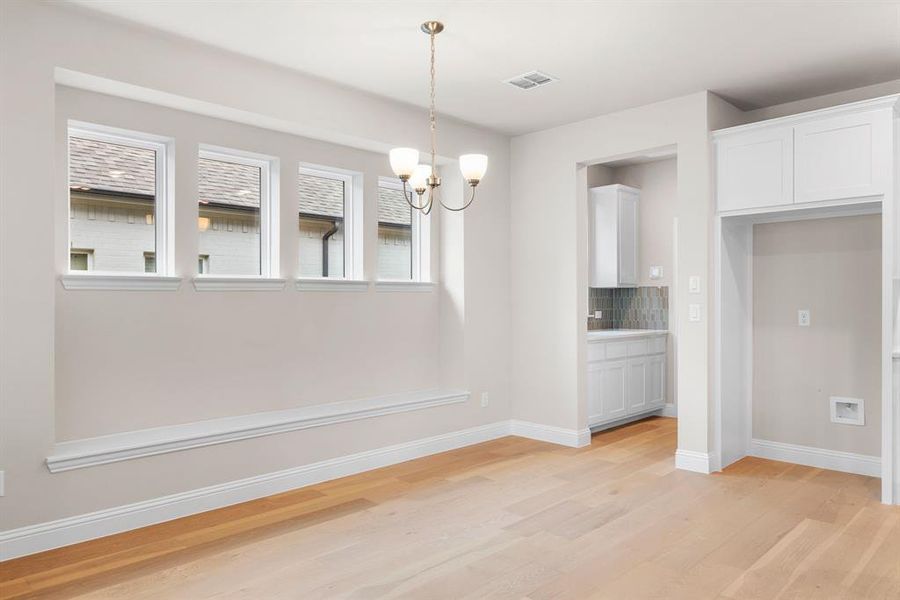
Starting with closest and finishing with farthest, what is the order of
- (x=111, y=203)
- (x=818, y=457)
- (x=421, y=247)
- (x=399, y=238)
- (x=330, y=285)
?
1. (x=111, y=203)
2. (x=818, y=457)
3. (x=330, y=285)
4. (x=399, y=238)
5. (x=421, y=247)

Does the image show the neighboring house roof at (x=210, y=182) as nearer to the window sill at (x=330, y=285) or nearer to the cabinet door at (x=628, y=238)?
the window sill at (x=330, y=285)

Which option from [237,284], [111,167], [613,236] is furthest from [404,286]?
[613,236]

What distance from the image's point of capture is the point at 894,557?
2.89 meters

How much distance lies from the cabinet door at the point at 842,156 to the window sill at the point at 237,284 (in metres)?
3.57

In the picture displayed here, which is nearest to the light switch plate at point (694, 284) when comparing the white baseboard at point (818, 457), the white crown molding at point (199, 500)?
the white baseboard at point (818, 457)

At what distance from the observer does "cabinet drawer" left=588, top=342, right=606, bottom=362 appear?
5.46 m

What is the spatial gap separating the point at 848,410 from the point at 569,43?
127 inches

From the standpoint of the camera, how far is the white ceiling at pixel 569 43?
3.10 metres

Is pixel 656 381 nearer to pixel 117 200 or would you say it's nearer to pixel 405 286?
pixel 405 286

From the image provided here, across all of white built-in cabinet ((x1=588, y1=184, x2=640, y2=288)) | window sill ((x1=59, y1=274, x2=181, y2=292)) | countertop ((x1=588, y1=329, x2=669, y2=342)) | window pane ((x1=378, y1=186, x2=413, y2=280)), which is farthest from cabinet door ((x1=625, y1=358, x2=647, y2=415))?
window sill ((x1=59, y1=274, x2=181, y2=292))

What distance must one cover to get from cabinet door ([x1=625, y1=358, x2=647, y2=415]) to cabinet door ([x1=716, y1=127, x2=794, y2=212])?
7.03 feet

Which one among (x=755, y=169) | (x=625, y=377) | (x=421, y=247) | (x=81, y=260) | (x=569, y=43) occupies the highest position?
(x=569, y=43)

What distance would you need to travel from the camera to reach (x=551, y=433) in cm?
529

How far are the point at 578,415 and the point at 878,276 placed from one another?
7.84 ft
